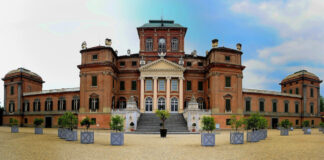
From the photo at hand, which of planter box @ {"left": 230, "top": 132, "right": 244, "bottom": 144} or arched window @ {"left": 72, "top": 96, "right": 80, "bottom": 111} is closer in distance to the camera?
planter box @ {"left": 230, "top": 132, "right": 244, "bottom": 144}

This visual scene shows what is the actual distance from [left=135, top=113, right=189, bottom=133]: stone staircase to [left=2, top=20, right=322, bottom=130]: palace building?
1037 mm

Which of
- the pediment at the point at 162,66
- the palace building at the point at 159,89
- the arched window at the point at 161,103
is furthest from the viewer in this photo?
the arched window at the point at 161,103

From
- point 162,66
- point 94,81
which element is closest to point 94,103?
point 94,81

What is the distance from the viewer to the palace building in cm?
4341

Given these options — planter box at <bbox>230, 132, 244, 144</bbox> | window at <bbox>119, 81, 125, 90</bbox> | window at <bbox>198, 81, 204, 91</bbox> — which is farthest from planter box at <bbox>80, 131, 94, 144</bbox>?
window at <bbox>198, 81, 204, 91</bbox>

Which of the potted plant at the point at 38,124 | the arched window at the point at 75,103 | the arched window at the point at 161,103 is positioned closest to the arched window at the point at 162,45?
the arched window at the point at 161,103

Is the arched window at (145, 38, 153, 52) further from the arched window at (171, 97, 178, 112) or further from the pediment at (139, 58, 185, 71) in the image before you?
the arched window at (171, 97, 178, 112)

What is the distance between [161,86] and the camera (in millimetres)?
46469

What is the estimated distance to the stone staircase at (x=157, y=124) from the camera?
117ft

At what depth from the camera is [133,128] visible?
36.8 meters

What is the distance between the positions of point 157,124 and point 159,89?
379 inches

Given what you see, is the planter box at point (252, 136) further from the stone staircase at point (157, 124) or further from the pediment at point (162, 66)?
the pediment at point (162, 66)

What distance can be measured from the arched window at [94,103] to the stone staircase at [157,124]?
747 centimetres

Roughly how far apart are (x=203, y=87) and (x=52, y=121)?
93.4 ft
